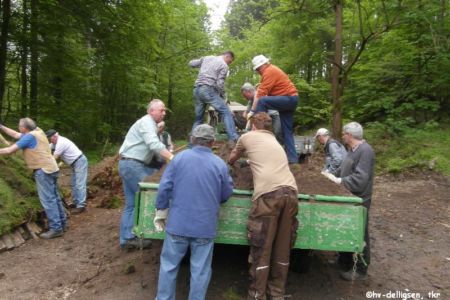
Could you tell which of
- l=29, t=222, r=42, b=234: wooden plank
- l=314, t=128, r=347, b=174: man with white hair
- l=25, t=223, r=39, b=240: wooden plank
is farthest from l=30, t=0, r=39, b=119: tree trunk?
l=314, t=128, r=347, b=174: man with white hair

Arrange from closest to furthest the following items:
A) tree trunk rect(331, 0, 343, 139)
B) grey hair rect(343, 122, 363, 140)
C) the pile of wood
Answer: grey hair rect(343, 122, 363, 140)
the pile of wood
tree trunk rect(331, 0, 343, 139)

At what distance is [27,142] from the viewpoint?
20.6ft

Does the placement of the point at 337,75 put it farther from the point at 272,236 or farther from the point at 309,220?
the point at 272,236

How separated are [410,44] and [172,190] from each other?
33.9 feet

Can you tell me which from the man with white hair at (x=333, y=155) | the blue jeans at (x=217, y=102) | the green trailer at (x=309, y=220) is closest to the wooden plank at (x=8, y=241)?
the green trailer at (x=309, y=220)

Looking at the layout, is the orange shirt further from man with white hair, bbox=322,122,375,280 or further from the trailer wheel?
the trailer wheel

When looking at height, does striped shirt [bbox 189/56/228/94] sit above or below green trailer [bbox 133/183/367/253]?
above

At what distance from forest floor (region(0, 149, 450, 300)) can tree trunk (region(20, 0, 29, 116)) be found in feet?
22.0

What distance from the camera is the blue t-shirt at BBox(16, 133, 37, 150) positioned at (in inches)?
245

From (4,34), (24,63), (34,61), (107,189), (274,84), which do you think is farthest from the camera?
(24,63)

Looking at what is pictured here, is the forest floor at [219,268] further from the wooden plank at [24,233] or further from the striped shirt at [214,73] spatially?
the striped shirt at [214,73]

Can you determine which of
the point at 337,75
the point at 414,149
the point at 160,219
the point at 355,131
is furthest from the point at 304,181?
the point at 414,149

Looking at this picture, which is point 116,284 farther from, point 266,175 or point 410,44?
point 410,44

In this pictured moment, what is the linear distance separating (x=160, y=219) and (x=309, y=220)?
4.70 ft
